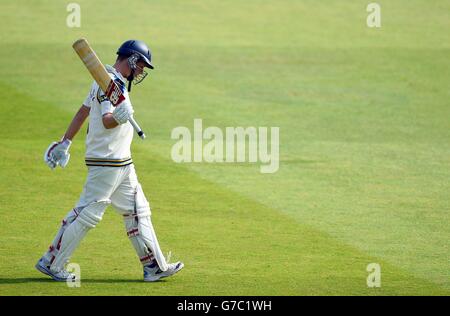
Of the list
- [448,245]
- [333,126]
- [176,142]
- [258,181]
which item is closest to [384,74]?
[333,126]

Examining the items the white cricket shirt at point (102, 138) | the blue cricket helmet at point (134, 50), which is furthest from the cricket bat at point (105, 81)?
the blue cricket helmet at point (134, 50)

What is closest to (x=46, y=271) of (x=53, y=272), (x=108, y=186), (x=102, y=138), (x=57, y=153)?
(x=53, y=272)

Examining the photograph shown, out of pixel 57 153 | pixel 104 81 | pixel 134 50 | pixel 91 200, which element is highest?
pixel 134 50

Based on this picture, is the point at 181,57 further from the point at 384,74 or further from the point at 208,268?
the point at 208,268

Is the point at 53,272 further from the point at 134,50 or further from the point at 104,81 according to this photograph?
the point at 134,50

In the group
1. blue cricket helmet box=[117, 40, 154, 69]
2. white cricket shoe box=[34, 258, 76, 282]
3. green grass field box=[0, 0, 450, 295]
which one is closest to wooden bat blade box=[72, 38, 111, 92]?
blue cricket helmet box=[117, 40, 154, 69]

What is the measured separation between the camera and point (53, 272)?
10000 millimetres

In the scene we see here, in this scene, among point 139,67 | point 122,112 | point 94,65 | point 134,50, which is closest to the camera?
point 122,112

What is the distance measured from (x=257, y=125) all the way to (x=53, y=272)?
28.9ft

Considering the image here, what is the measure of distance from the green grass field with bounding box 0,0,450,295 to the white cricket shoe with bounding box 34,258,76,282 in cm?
8

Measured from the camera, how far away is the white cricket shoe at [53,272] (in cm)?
1000

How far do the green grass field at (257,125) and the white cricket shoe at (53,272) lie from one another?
83 mm

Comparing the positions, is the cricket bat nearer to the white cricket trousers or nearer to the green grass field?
the white cricket trousers

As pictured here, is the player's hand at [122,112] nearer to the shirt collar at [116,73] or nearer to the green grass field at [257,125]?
the shirt collar at [116,73]
